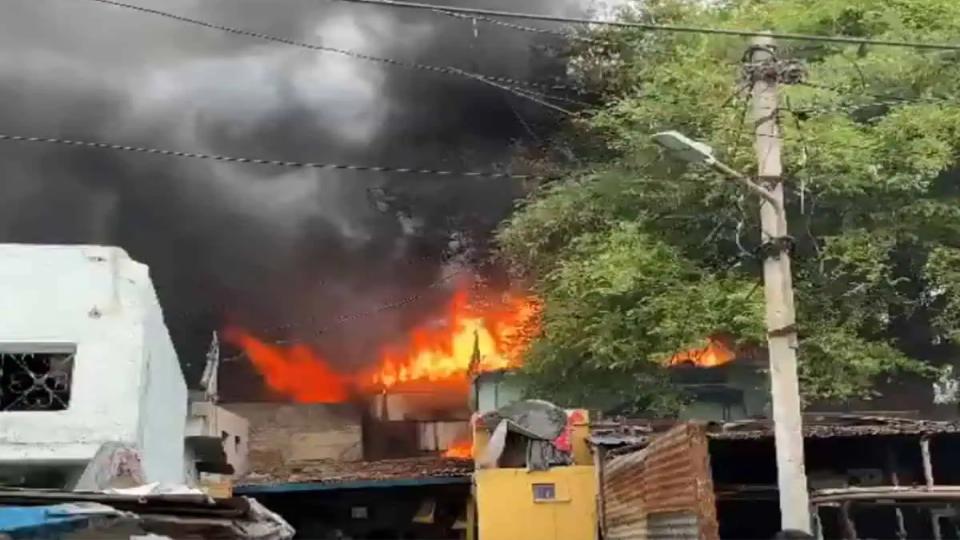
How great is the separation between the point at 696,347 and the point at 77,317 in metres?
9.07

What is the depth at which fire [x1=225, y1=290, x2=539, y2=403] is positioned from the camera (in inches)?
1039

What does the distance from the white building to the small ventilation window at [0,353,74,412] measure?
0.04 feet

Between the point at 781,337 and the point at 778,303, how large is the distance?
0.31 m

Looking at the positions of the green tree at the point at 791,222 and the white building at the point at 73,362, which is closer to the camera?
the white building at the point at 73,362

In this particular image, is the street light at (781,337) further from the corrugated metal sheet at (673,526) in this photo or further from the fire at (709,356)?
the fire at (709,356)

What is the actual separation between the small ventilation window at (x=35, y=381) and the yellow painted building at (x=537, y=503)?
633cm

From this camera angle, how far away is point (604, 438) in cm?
1356

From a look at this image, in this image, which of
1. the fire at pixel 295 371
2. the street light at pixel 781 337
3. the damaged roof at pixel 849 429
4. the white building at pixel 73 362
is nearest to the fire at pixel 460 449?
the fire at pixel 295 371

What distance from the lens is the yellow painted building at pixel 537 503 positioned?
15.5 meters

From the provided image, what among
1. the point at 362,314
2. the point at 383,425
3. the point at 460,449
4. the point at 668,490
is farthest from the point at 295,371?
the point at 668,490

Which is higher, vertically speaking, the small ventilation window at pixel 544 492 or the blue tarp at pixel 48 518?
the small ventilation window at pixel 544 492

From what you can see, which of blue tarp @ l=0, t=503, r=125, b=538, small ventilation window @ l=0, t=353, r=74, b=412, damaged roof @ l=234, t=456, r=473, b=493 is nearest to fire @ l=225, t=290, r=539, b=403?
damaged roof @ l=234, t=456, r=473, b=493

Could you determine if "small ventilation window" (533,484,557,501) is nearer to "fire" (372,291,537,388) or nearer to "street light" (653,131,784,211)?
"street light" (653,131,784,211)

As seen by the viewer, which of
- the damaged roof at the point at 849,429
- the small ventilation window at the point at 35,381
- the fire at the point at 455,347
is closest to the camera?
the small ventilation window at the point at 35,381
